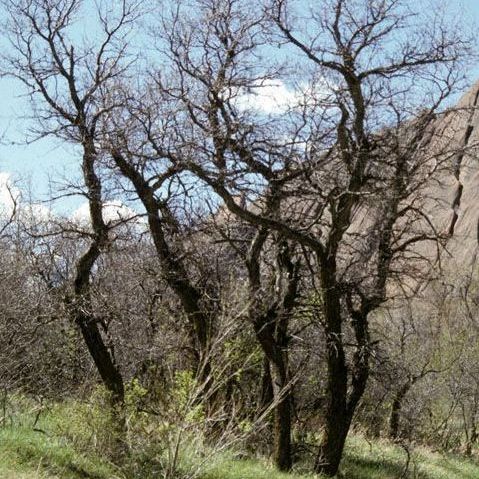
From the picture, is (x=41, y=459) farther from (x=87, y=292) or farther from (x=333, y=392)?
(x=87, y=292)

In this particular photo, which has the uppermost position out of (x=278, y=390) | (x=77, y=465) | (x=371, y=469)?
(x=278, y=390)

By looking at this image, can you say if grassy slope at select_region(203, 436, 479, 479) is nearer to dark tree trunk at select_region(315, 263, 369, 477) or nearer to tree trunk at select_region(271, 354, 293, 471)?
tree trunk at select_region(271, 354, 293, 471)

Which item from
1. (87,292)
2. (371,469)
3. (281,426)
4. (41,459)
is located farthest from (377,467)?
(41,459)

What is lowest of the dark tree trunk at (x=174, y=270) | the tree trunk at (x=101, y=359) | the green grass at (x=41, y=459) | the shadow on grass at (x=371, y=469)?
the green grass at (x=41, y=459)

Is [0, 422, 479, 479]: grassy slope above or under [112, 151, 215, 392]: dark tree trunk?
under

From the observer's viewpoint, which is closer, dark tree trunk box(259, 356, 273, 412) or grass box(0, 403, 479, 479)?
grass box(0, 403, 479, 479)

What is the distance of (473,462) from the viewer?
20203 millimetres

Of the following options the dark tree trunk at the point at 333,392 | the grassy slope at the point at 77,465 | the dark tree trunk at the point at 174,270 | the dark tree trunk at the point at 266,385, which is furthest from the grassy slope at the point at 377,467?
the dark tree trunk at the point at 174,270

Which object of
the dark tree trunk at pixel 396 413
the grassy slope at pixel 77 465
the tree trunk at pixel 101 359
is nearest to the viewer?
the grassy slope at pixel 77 465

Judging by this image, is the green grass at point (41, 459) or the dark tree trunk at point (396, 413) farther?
the dark tree trunk at point (396, 413)

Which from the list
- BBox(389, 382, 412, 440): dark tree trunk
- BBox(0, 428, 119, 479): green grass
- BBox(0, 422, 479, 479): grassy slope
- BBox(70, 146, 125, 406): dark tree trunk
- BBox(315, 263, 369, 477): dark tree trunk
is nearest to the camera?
BBox(0, 428, 119, 479): green grass

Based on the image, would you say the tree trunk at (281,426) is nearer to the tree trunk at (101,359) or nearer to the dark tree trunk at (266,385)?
the dark tree trunk at (266,385)

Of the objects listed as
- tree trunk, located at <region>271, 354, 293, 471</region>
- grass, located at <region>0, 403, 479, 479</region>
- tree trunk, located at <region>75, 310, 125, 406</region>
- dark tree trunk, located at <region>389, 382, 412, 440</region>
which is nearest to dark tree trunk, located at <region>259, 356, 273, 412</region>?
tree trunk, located at <region>271, 354, 293, 471</region>

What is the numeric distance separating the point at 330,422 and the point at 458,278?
25.4 m
